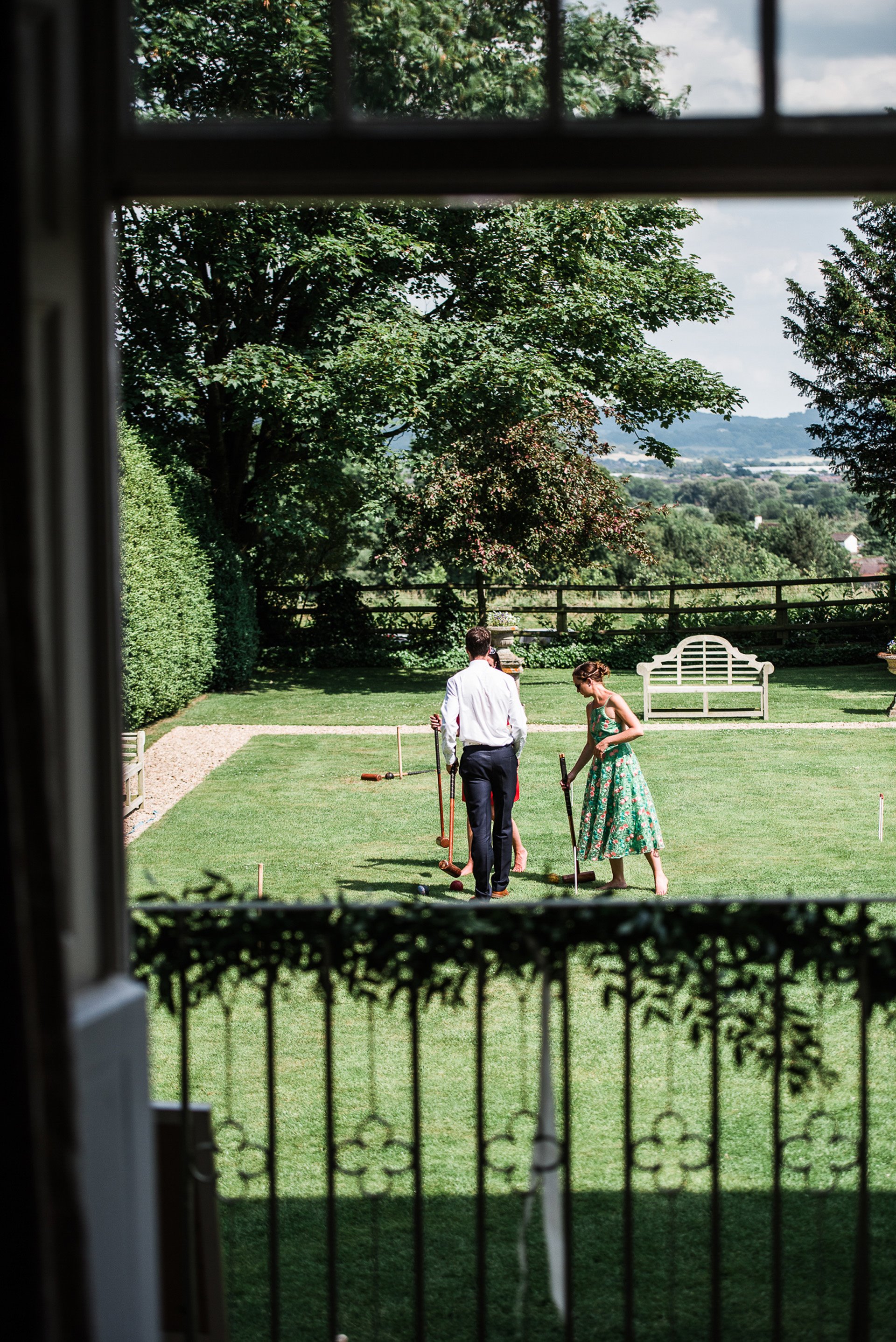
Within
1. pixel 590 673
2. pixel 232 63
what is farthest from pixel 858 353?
pixel 232 63

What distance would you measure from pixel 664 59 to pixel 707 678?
15329 mm

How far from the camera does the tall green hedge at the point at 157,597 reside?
14.4 metres

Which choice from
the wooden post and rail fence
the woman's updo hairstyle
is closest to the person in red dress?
the woman's updo hairstyle

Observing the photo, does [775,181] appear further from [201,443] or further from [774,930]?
[201,443]

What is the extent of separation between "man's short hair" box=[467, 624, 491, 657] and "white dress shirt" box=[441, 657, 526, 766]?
0.30ft

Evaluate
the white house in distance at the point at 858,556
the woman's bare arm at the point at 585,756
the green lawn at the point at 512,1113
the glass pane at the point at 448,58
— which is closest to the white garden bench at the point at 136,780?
the green lawn at the point at 512,1113

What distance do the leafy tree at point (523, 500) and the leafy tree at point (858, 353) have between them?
304 inches

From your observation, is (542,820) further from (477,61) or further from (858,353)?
(858,353)

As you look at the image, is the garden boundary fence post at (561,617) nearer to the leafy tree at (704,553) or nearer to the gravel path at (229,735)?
the leafy tree at (704,553)

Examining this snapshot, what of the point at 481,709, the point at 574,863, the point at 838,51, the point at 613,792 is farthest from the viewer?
the point at 574,863

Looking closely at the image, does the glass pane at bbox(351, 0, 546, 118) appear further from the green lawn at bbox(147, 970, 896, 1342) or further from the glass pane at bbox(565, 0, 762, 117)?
the green lawn at bbox(147, 970, 896, 1342)

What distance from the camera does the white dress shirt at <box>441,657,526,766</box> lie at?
25.3 ft

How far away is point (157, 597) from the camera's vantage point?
1533cm

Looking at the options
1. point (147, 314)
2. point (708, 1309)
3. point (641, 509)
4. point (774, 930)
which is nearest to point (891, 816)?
point (708, 1309)
